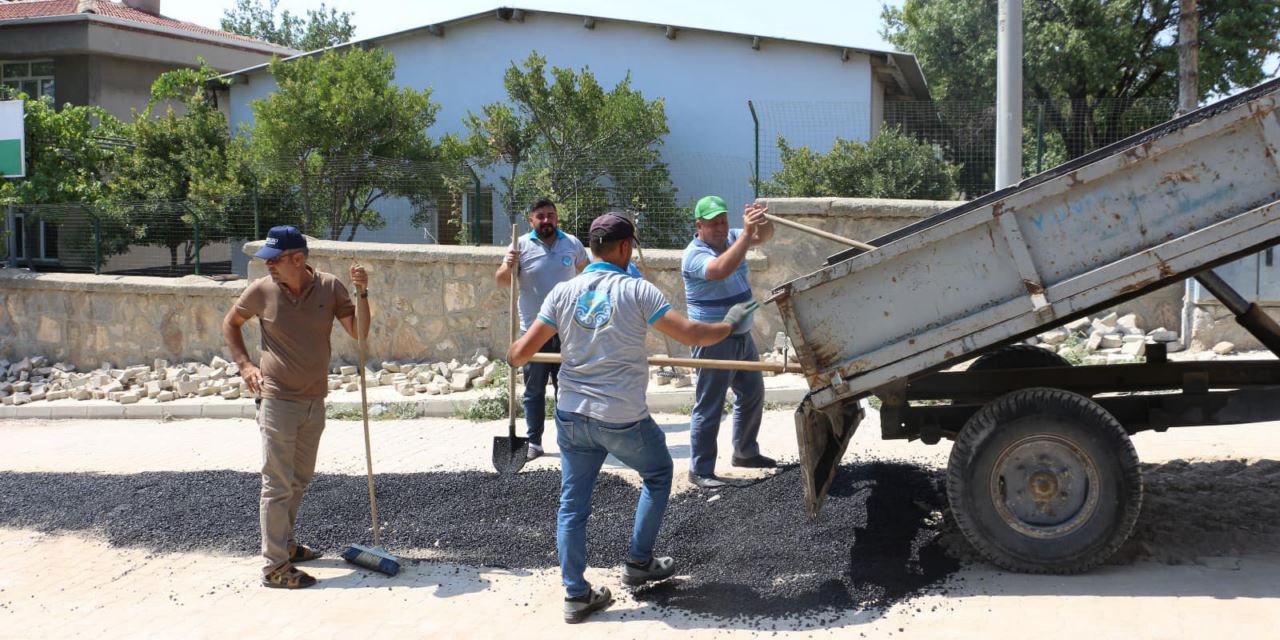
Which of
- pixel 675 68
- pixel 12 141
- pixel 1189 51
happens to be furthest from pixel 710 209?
pixel 1189 51

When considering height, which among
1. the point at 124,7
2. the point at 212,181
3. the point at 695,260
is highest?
the point at 124,7

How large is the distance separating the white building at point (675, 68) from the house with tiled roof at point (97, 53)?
227 inches

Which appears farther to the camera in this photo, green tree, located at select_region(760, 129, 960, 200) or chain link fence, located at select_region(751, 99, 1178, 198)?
green tree, located at select_region(760, 129, 960, 200)

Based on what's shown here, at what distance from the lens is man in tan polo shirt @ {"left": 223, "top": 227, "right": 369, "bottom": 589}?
531cm

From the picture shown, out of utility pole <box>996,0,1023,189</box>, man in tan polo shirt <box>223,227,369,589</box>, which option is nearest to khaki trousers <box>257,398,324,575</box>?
man in tan polo shirt <box>223,227,369,589</box>

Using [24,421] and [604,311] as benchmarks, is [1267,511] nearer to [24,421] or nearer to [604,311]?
[604,311]

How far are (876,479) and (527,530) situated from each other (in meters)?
2.11

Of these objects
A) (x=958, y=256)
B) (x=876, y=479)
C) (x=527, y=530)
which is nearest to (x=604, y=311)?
(x=958, y=256)

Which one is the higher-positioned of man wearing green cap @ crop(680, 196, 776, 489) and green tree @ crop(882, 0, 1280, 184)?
green tree @ crop(882, 0, 1280, 184)

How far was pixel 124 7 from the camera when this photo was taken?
29.3 m

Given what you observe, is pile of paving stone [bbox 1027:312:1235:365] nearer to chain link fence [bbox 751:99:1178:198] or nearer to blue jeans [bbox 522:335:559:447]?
chain link fence [bbox 751:99:1178:198]

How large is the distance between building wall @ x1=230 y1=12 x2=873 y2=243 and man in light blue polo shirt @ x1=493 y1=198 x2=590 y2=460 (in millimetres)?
8510

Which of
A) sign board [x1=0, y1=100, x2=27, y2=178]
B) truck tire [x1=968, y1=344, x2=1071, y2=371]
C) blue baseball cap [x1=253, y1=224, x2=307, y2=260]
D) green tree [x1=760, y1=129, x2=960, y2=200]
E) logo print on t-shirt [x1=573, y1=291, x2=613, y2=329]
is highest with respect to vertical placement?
sign board [x1=0, y1=100, x2=27, y2=178]

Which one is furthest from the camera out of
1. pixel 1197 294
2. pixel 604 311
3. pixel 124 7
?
pixel 124 7
